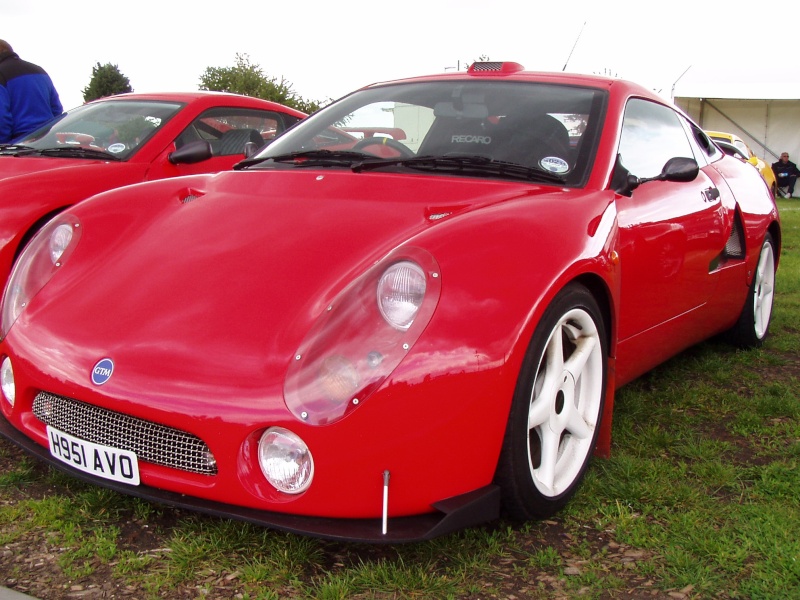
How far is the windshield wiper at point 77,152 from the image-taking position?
495cm

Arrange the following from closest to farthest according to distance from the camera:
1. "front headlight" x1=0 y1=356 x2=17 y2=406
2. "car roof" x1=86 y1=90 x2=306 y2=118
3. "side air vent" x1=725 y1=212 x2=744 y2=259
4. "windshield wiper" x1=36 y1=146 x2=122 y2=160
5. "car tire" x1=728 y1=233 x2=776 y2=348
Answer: "front headlight" x1=0 y1=356 x2=17 y2=406 → "side air vent" x1=725 y1=212 x2=744 y2=259 → "car tire" x1=728 y1=233 x2=776 y2=348 → "windshield wiper" x1=36 y1=146 x2=122 y2=160 → "car roof" x1=86 y1=90 x2=306 y2=118

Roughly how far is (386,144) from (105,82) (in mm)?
42326

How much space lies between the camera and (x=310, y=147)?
3385 mm

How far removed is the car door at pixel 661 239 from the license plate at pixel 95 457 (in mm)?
1633

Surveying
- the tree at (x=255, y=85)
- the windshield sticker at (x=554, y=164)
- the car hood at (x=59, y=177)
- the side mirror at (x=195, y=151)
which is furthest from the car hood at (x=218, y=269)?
the tree at (x=255, y=85)

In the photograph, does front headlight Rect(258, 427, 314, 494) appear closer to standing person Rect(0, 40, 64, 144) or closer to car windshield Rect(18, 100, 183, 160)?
car windshield Rect(18, 100, 183, 160)

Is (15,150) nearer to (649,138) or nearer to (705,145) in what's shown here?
(649,138)

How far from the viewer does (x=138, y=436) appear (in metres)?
2.13

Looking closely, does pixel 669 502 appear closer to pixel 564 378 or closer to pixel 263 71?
pixel 564 378

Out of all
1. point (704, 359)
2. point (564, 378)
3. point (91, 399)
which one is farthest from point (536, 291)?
point (704, 359)

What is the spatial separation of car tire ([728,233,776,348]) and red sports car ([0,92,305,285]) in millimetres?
2641

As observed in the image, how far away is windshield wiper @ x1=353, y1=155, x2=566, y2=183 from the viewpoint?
9.45ft

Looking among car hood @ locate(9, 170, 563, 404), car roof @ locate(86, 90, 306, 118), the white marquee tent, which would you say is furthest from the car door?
the white marquee tent

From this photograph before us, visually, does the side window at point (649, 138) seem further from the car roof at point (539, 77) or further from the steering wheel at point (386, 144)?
the steering wheel at point (386, 144)
